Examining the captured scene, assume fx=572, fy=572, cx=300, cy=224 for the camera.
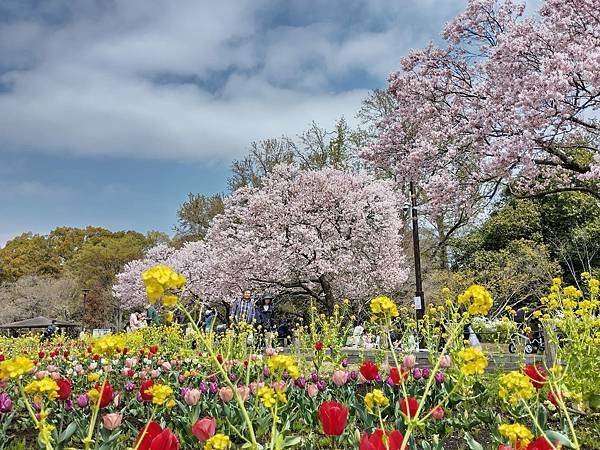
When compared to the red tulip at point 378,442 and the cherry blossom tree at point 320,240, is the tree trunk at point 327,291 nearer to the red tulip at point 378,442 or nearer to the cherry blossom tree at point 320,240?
the cherry blossom tree at point 320,240

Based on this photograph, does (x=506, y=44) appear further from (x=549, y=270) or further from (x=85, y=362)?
(x=549, y=270)

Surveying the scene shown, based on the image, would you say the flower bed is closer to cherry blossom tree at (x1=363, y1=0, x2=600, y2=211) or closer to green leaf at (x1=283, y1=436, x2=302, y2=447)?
green leaf at (x1=283, y1=436, x2=302, y2=447)

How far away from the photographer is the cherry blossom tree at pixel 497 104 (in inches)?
381

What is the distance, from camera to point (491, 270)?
72.6 feet

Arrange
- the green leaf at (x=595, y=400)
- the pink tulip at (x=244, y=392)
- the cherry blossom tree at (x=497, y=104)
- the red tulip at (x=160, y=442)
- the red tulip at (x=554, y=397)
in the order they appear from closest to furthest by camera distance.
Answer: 1. the red tulip at (x=160, y=442)
2. the red tulip at (x=554, y=397)
3. the pink tulip at (x=244, y=392)
4. the green leaf at (x=595, y=400)
5. the cherry blossom tree at (x=497, y=104)

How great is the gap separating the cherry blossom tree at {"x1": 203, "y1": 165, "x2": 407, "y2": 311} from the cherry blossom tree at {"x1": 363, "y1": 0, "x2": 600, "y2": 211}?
5.06 m

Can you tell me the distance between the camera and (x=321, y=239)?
18.0 m

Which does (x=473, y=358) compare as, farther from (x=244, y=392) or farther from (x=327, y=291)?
(x=327, y=291)

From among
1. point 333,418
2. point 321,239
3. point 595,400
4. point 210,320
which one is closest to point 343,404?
point 595,400

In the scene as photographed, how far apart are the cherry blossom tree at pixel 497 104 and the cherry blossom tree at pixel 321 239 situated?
506 cm

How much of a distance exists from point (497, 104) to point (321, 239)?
330 inches

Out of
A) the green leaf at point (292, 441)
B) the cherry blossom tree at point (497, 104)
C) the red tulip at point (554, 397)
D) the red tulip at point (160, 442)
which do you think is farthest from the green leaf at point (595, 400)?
the cherry blossom tree at point (497, 104)

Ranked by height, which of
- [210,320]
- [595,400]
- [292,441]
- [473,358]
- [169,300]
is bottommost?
[595,400]

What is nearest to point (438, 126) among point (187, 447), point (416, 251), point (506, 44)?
point (506, 44)
